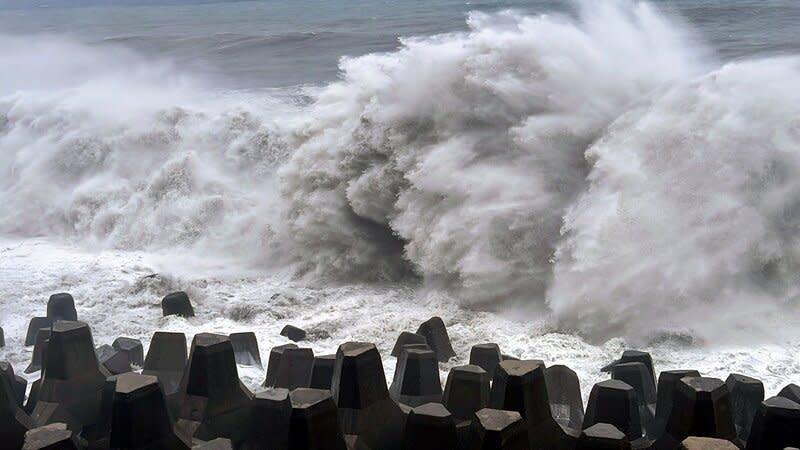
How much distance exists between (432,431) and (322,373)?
1.17m

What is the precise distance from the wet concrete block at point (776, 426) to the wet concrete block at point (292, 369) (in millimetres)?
2901

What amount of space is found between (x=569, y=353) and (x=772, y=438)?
2905 millimetres

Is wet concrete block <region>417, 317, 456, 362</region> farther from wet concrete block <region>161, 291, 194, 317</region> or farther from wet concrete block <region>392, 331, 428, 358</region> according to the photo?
wet concrete block <region>161, 291, 194, 317</region>

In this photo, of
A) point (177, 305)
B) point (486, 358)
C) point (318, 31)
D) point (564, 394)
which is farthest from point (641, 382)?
point (318, 31)

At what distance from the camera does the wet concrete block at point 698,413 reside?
15.6 ft

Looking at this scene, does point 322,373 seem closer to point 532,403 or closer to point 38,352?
point 532,403

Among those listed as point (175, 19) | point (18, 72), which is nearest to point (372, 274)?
point (18, 72)

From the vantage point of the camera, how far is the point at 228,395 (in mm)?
5180

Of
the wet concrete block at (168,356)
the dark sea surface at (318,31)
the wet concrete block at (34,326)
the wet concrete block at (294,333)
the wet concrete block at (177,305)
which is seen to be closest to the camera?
the wet concrete block at (168,356)

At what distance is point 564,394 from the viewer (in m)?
5.70

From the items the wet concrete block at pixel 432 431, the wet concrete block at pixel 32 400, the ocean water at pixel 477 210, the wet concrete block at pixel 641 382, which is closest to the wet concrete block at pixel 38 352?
the ocean water at pixel 477 210

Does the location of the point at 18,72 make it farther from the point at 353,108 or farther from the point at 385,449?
the point at 385,449

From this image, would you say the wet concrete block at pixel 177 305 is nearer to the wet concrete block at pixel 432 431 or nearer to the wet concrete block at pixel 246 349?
the wet concrete block at pixel 246 349

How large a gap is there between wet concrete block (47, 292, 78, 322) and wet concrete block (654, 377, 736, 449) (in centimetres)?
579
